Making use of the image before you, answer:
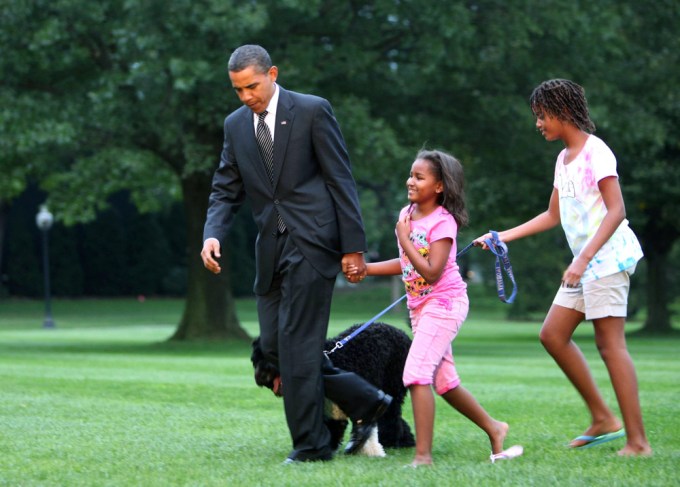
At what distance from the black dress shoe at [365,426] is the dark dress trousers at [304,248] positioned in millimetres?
54

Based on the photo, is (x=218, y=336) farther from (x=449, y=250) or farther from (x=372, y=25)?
(x=449, y=250)

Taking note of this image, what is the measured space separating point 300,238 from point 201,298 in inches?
718

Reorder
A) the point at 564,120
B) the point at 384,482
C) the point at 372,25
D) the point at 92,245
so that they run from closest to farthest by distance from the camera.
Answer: the point at 384,482 < the point at 564,120 < the point at 372,25 < the point at 92,245

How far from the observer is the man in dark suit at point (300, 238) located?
248 inches

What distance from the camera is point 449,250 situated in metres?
6.28

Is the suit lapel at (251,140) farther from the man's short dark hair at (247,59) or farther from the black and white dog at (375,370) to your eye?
the black and white dog at (375,370)

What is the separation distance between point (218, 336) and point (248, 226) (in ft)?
92.4

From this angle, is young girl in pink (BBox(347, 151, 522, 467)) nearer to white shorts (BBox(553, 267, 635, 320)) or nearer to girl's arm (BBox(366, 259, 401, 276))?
girl's arm (BBox(366, 259, 401, 276))

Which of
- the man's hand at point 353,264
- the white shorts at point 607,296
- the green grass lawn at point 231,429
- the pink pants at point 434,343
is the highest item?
the man's hand at point 353,264

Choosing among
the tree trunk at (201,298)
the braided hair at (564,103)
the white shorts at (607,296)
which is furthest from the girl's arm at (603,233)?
the tree trunk at (201,298)

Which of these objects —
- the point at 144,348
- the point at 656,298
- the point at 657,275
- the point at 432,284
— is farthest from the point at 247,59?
the point at 656,298

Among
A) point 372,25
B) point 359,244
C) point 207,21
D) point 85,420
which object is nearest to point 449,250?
point 359,244

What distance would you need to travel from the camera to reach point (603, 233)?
634cm

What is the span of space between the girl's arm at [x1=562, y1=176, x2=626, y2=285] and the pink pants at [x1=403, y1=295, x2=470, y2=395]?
2.00 ft
